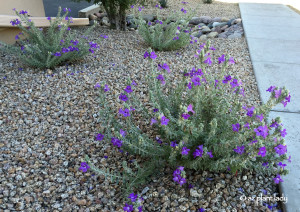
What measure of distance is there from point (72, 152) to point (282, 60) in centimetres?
372

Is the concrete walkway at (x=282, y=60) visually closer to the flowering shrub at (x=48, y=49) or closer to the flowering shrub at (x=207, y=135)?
the flowering shrub at (x=207, y=135)

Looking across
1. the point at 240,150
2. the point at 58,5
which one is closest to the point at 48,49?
the point at 240,150

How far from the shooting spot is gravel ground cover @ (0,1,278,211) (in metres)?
2.04

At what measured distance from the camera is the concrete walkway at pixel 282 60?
2227 mm

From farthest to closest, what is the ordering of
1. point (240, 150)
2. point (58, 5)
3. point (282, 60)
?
point (58, 5) → point (282, 60) → point (240, 150)

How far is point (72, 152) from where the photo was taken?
2549 millimetres

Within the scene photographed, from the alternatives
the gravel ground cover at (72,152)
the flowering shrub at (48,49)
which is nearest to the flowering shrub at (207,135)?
the gravel ground cover at (72,152)

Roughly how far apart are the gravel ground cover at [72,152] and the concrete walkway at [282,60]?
0.16m

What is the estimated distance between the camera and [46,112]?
121 inches

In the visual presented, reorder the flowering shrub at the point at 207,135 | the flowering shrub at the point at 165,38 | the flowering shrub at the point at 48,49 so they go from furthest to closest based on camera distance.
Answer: the flowering shrub at the point at 165,38 → the flowering shrub at the point at 48,49 → the flowering shrub at the point at 207,135

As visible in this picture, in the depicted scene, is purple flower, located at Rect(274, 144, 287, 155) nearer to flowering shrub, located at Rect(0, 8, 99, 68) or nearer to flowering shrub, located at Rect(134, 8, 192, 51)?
flowering shrub, located at Rect(0, 8, 99, 68)

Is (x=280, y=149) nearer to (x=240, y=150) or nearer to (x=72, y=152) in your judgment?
(x=240, y=150)

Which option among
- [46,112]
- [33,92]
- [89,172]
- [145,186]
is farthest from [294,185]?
[33,92]

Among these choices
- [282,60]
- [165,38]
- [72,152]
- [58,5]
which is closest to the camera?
[72,152]
